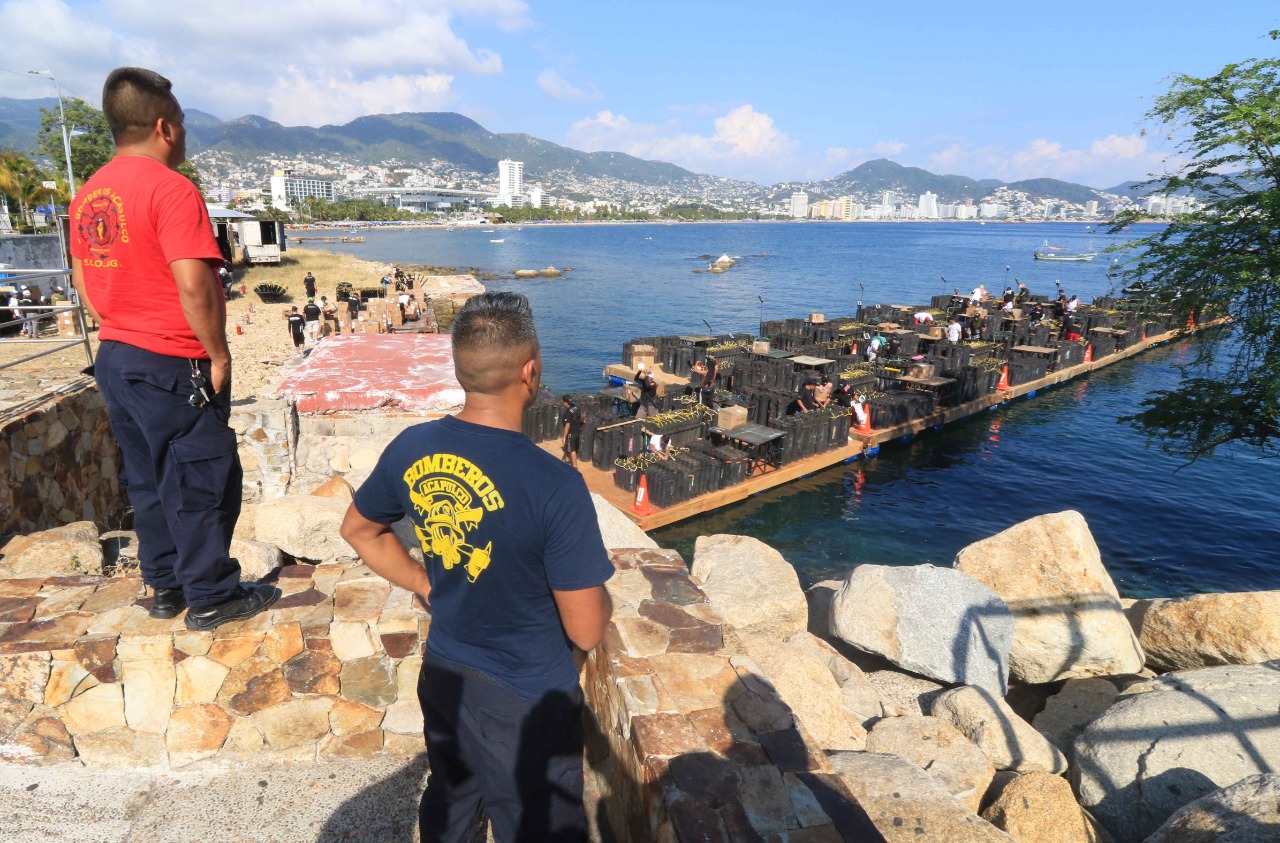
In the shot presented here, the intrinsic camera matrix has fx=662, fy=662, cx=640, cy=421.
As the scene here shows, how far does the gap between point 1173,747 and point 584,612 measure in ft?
16.6

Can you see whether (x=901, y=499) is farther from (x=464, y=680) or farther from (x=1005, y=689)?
(x=464, y=680)

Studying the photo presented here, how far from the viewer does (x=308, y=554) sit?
506 centimetres

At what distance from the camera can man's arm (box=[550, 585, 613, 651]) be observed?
1.96 metres

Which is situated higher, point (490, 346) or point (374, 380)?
point (490, 346)

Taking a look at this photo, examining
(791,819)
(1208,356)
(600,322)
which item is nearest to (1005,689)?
(791,819)

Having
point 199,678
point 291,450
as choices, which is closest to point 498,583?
point 199,678

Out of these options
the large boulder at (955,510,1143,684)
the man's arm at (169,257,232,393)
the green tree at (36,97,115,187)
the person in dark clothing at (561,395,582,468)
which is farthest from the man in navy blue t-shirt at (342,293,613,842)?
the green tree at (36,97,115,187)

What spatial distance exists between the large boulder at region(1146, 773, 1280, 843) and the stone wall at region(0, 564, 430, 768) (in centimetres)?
416

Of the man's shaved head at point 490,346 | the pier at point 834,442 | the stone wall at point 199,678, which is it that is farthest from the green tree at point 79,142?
the man's shaved head at point 490,346

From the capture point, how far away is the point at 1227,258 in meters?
10.7

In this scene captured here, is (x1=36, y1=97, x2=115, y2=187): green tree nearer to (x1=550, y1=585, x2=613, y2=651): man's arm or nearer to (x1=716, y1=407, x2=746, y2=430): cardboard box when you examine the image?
(x1=716, y1=407, x2=746, y2=430): cardboard box

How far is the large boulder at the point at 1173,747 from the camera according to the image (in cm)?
449

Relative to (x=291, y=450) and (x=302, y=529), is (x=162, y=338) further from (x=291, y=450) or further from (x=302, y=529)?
(x=291, y=450)

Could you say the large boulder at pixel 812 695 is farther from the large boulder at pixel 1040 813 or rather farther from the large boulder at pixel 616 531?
the large boulder at pixel 616 531
